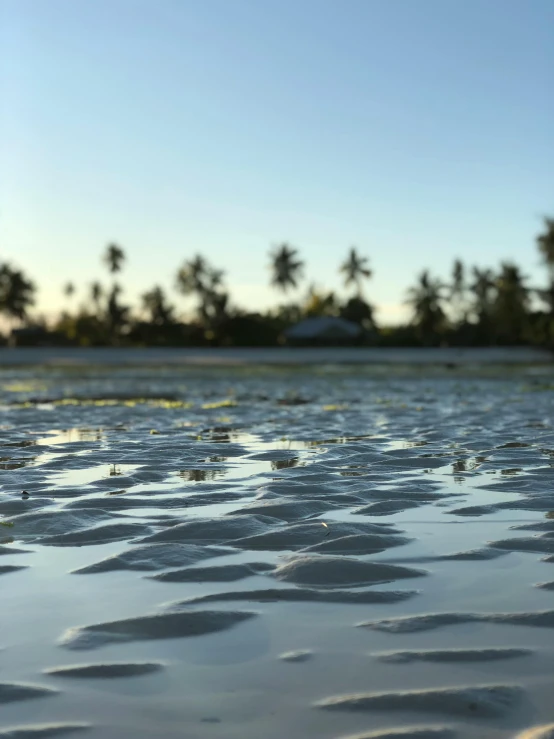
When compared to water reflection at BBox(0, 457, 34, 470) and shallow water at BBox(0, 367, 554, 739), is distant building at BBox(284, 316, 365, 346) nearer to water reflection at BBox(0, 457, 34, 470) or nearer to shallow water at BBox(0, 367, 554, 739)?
shallow water at BBox(0, 367, 554, 739)

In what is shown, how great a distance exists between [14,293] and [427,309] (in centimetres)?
4233

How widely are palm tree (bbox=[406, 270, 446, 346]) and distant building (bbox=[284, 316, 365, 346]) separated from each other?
688 cm

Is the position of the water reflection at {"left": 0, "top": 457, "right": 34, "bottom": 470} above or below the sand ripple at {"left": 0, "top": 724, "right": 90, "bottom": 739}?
above

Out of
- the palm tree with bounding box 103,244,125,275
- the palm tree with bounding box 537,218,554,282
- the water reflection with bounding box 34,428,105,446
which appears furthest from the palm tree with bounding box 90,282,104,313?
the water reflection with bounding box 34,428,105,446

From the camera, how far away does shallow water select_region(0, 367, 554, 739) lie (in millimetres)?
2586

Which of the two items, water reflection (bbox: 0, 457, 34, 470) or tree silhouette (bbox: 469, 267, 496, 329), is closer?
water reflection (bbox: 0, 457, 34, 470)

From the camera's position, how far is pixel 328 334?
88500 mm

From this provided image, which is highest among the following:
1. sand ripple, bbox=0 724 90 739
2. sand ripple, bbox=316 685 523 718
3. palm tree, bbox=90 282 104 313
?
palm tree, bbox=90 282 104 313

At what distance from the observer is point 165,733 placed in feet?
7.95

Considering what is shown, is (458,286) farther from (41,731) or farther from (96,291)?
(41,731)

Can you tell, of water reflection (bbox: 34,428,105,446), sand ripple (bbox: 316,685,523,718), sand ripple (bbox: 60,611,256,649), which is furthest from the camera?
water reflection (bbox: 34,428,105,446)

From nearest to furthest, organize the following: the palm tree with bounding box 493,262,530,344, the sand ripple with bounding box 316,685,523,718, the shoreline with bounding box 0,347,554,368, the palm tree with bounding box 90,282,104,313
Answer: the sand ripple with bounding box 316,685,523,718, the shoreline with bounding box 0,347,554,368, the palm tree with bounding box 493,262,530,344, the palm tree with bounding box 90,282,104,313

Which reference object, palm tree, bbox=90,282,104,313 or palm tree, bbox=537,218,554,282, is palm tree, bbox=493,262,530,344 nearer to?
palm tree, bbox=537,218,554,282

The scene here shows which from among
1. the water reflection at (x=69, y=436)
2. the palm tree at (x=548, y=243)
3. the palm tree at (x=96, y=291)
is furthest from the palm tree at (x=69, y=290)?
the water reflection at (x=69, y=436)
